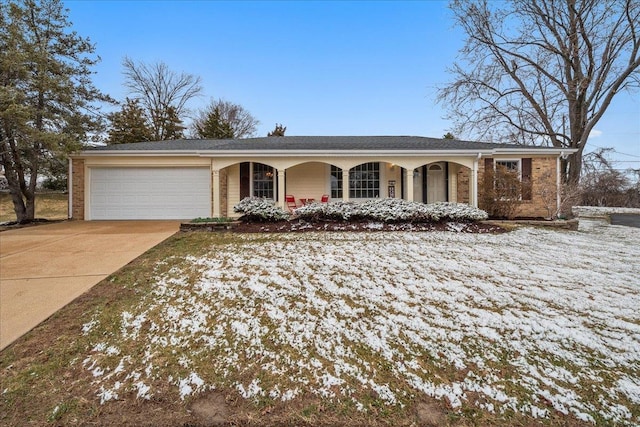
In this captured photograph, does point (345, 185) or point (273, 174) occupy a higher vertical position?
point (273, 174)

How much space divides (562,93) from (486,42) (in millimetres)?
4933

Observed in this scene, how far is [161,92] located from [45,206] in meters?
15.0

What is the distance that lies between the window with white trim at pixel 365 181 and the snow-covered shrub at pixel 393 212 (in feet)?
9.47

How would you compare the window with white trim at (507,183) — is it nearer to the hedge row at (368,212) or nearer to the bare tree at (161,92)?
the hedge row at (368,212)

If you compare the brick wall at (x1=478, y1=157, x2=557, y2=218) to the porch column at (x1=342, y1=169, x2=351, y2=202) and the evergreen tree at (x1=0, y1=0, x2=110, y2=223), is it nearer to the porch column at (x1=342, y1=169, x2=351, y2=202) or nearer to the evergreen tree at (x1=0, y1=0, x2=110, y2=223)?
the porch column at (x1=342, y1=169, x2=351, y2=202)

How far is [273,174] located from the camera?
1123 centimetres

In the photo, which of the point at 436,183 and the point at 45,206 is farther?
the point at 45,206

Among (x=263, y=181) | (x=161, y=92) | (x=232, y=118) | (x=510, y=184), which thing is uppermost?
(x=161, y=92)

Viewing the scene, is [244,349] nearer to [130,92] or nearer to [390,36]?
[390,36]

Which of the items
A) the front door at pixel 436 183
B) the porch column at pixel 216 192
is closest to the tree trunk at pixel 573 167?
the front door at pixel 436 183

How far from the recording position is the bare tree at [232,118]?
1181 inches

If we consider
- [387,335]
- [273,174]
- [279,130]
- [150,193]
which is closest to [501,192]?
[273,174]

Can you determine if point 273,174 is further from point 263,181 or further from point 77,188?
point 77,188

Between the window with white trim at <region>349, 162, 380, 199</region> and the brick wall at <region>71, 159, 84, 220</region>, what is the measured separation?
10070mm
